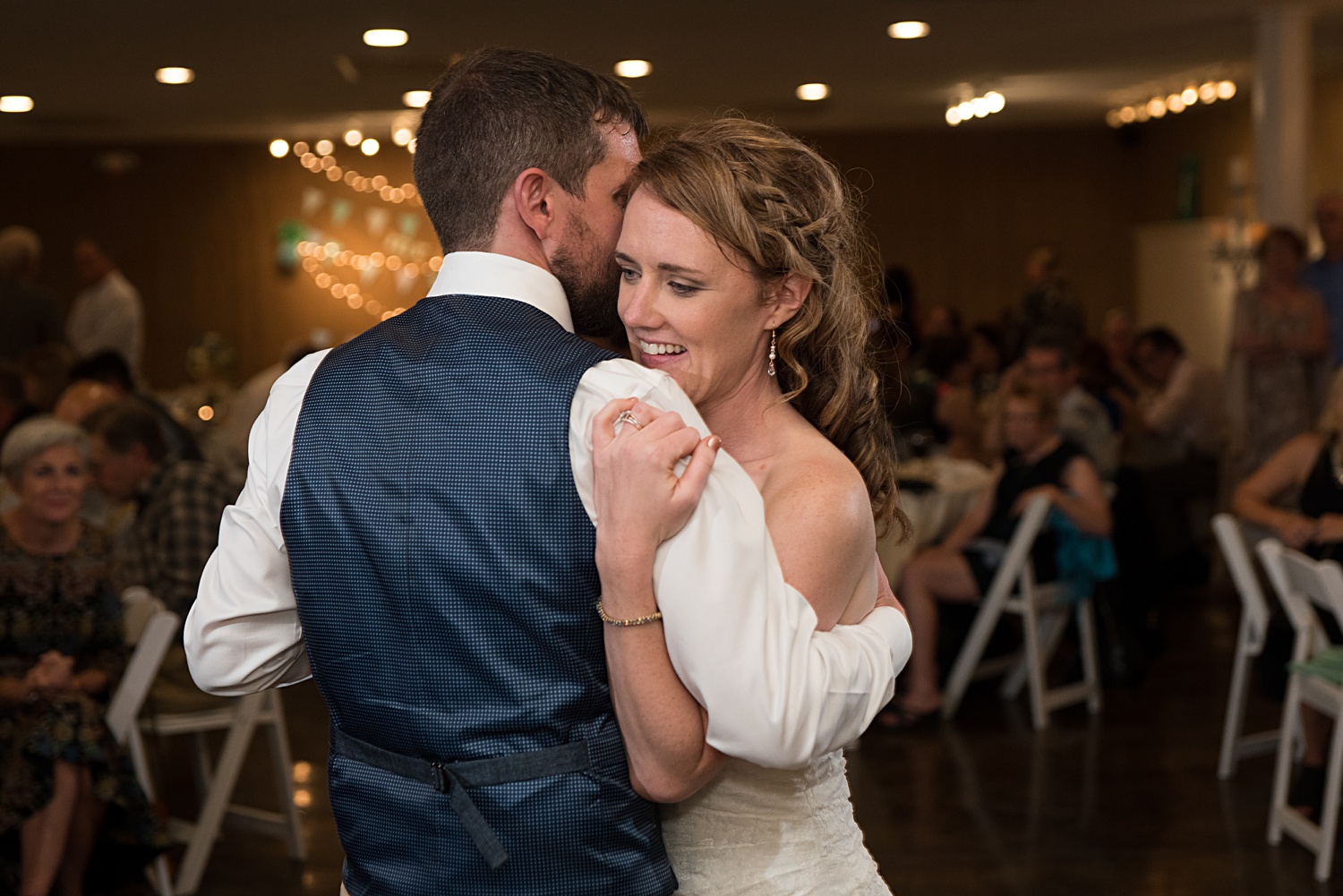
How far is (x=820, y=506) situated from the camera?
4.69ft

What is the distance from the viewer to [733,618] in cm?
120

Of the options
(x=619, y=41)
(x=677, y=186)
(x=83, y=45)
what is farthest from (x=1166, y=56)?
(x=677, y=186)

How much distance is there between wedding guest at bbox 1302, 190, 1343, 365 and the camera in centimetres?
680

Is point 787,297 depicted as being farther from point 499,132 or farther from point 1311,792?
point 1311,792

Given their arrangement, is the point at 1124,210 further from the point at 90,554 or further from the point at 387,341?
the point at 387,341

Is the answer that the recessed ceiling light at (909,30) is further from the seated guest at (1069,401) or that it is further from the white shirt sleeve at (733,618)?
the white shirt sleeve at (733,618)

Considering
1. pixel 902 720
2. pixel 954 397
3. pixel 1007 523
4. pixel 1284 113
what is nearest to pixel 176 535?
pixel 902 720

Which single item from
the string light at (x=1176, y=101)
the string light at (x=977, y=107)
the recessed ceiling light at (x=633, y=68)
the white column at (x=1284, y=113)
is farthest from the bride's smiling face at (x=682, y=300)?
the string light at (x=1176, y=101)

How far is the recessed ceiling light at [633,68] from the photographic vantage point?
27.1 ft

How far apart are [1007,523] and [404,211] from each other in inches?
354

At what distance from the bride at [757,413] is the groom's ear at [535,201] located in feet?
0.31

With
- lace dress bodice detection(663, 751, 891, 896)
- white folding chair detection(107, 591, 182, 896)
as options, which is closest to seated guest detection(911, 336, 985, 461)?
white folding chair detection(107, 591, 182, 896)

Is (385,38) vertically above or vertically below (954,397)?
above

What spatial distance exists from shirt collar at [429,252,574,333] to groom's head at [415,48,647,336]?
22 mm
